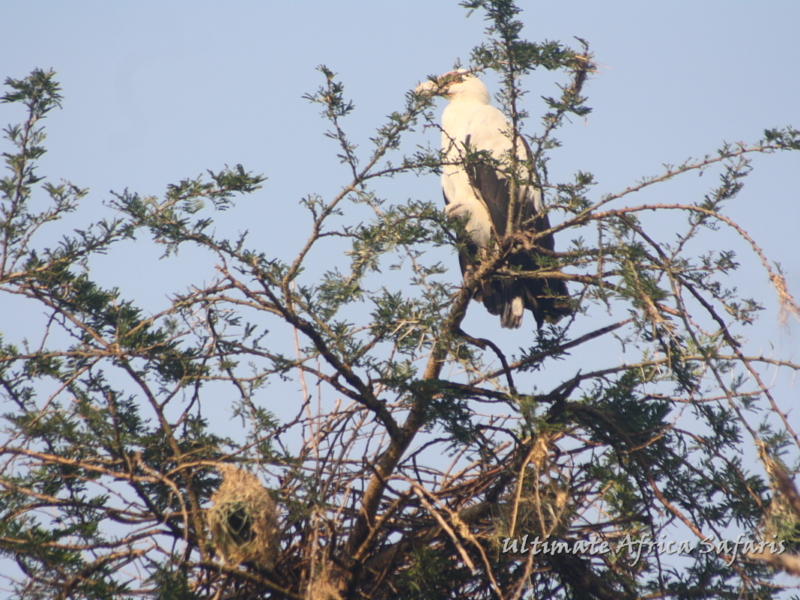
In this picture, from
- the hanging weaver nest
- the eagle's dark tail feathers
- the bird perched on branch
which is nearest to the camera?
the hanging weaver nest

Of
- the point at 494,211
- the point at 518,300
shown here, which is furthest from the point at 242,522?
the point at 494,211

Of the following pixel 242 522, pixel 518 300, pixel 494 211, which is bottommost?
pixel 242 522

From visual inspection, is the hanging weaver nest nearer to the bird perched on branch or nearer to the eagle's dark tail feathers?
the bird perched on branch

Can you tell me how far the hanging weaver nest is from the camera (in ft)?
8.82

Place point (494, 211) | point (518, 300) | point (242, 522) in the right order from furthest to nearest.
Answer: point (494, 211), point (518, 300), point (242, 522)

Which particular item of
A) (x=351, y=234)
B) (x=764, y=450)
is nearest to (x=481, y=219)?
(x=351, y=234)

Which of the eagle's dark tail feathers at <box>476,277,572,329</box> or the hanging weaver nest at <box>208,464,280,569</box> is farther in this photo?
the eagle's dark tail feathers at <box>476,277,572,329</box>

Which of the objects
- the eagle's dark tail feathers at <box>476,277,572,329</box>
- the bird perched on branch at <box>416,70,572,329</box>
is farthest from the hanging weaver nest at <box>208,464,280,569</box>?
the eagle's dark tail feathers at <box>476,277,572,329</box>

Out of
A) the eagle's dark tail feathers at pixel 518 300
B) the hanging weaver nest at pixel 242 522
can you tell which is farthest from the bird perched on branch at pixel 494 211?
the hanging weaver nest at pixel 242 522

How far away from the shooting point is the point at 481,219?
535 centimetres

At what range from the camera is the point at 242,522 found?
2.72 meters

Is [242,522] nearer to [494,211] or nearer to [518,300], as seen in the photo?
[518,300]

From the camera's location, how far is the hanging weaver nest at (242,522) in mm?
2688

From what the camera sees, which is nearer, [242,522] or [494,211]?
[242,522]
